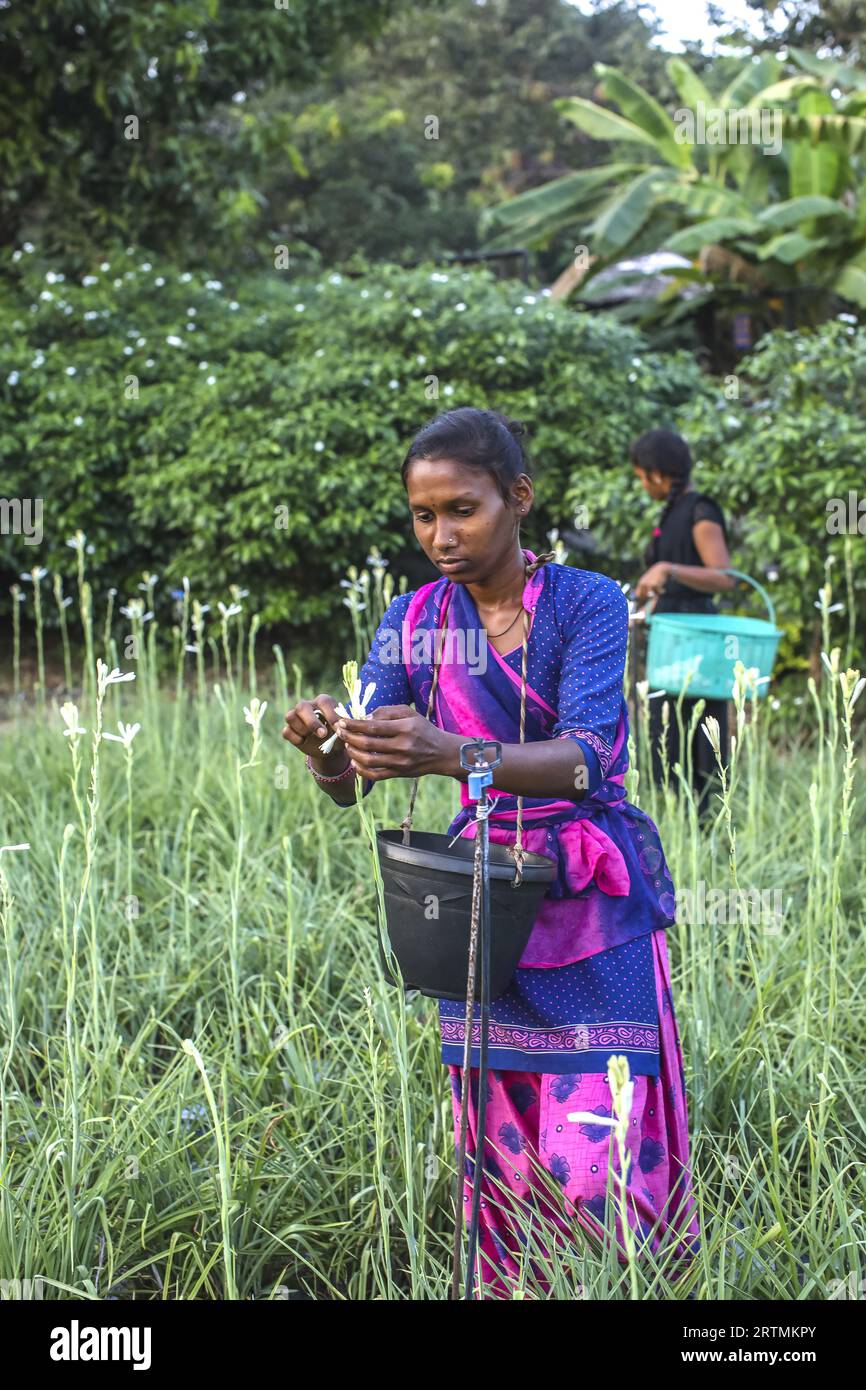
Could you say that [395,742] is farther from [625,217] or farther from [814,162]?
[625,217]

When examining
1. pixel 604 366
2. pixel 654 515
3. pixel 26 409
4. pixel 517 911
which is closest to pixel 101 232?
pixel 26 409

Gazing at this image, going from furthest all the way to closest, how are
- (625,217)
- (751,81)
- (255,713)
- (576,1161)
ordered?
(751,81) → (625,217) → (255,713) → (576,1161)

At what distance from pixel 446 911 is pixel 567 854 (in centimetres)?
33

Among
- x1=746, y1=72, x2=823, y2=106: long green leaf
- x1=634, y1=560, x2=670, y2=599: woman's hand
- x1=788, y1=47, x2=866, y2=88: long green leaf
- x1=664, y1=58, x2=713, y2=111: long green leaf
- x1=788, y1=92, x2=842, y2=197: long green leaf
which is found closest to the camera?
x1=634, y1=560, x2=670, y2=599: woman's hand

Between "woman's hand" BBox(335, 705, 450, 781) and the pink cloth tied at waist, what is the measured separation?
0.41m

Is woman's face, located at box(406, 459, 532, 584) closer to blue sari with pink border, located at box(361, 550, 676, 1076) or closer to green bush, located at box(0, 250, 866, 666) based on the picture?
blue sari with pink border, located at box(361, 550, 676, 1076)

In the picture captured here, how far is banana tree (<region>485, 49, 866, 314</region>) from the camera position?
514 inches

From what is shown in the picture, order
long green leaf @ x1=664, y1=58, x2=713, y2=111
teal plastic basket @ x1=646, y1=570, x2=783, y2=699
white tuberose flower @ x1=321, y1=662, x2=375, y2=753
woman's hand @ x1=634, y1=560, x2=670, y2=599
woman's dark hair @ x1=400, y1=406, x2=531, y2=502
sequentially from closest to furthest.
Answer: white tuberose flower @ x1=321, y1=662, x2=375, y2=753 → woman's dark hair @ x1=400, y1=406, x2=531, y2=502 → teal plastic basket @ x1=646, y1=570, x2=783, y2=699 → woman's hand @ x1=634, y1=560, x2=670, y2=599 → long green leaf @ x1=664, y1=58, x2=713, y2=111

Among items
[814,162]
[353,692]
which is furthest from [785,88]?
[353,692]

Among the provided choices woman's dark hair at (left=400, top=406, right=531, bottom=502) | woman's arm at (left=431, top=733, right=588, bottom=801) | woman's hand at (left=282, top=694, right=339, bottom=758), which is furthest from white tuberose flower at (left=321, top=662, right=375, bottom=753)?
woman's dark hair at (left=400, top=406, right=531, bottom=502)

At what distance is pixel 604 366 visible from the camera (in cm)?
873

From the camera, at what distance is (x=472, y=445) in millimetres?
1991

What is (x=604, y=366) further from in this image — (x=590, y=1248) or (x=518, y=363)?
(x=590, y=1248)
